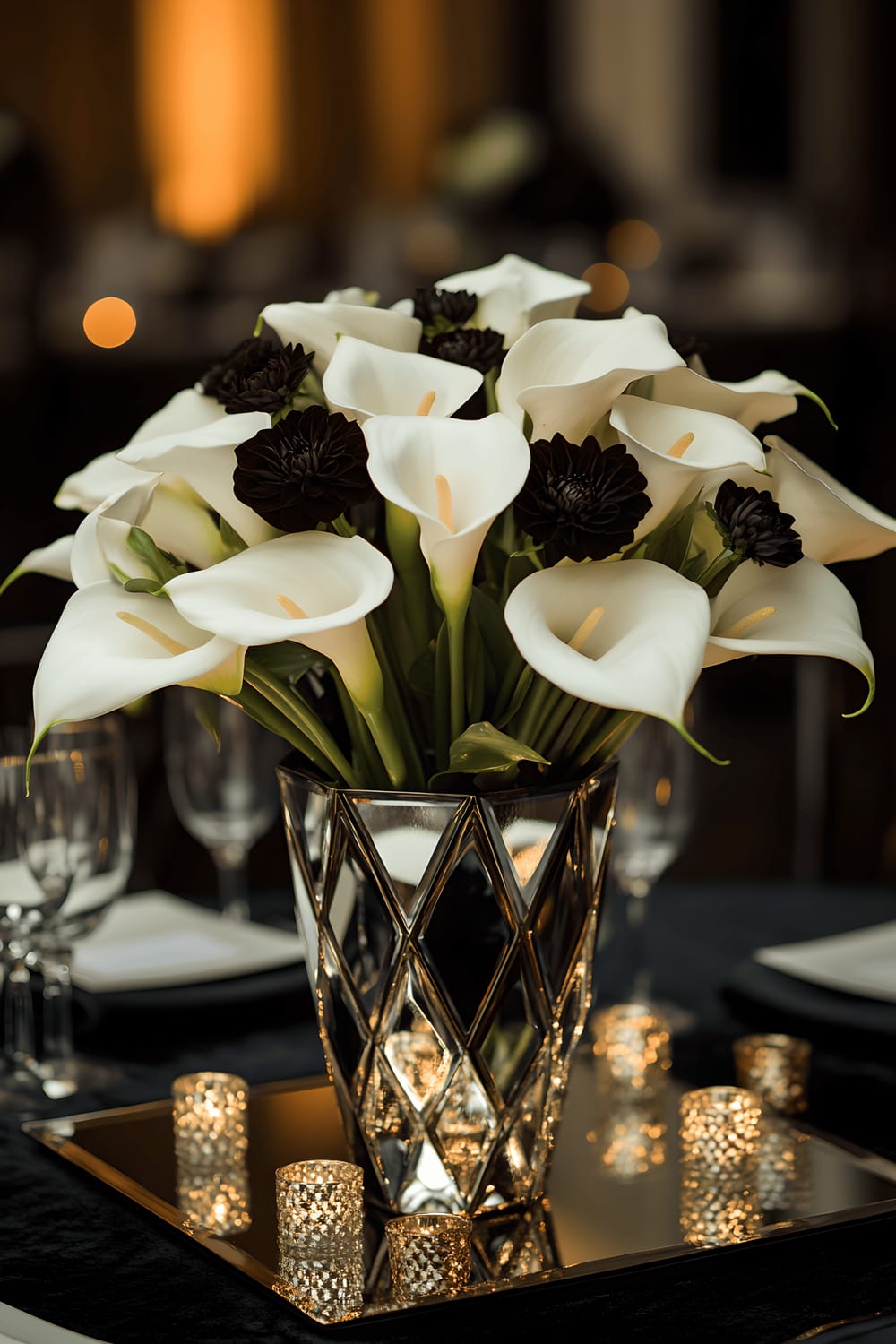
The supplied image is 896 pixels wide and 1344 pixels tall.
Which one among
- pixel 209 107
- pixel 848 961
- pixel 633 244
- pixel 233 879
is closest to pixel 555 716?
pixel 848 961

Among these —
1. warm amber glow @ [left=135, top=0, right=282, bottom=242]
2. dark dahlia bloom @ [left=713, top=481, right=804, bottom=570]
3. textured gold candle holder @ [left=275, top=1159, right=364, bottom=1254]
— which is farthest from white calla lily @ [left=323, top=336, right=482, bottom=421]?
warm amber glow @ [left=135, top=0, right=282, bottom=242]

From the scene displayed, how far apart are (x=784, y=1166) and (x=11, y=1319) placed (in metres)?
0.35

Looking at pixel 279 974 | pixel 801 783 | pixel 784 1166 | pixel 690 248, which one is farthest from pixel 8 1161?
pixel 690 248

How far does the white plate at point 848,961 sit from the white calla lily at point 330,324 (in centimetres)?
50

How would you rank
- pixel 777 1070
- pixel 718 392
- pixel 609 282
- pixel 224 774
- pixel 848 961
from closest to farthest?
pixel 718 392 < pixel 777 1070 < pixel 848 961 < pixel 224 774 < pixel 609 282

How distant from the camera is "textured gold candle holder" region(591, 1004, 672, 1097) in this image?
870 millimetres

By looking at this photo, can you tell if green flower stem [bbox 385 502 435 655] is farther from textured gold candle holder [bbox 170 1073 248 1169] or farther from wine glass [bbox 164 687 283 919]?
wine glass [bbox 164 687 283 919]

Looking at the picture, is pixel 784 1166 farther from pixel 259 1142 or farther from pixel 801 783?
pixel 801 783

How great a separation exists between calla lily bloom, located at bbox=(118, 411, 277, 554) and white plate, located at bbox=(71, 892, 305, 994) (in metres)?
0.37

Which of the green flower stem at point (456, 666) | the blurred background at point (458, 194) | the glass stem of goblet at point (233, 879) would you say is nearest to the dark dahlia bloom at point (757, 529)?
the green flower stem at point (456, 666)

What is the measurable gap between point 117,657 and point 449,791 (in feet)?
0.50

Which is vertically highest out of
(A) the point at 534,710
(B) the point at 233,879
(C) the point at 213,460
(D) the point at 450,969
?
(C) the point at 213,460

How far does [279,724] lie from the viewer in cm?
71

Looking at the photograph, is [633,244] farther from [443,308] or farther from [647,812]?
[443,308]
